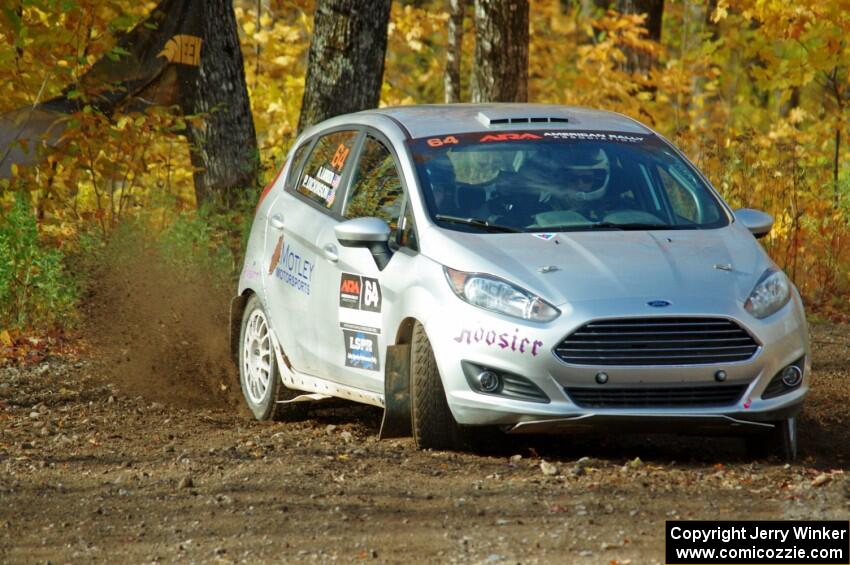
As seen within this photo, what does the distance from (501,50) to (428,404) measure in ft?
33.2

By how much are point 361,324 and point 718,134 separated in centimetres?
713

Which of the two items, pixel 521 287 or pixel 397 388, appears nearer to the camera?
pixel 521 287

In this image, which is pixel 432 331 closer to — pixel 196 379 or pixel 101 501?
pixel 101 501

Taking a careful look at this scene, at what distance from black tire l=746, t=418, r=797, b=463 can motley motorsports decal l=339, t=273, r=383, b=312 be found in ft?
6.89

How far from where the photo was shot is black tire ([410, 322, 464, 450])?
23.5 ft

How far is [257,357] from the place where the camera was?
9.43 metres

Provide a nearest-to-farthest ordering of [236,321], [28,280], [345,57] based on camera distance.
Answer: [236,321], [28,280], [345,57]

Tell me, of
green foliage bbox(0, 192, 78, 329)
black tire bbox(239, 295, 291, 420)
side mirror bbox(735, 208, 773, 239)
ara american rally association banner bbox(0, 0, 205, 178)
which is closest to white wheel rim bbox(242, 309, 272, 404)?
black tire bbox(239, 295, 291, 420)

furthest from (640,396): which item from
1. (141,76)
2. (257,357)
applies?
(141,76)

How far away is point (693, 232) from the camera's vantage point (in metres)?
7.65

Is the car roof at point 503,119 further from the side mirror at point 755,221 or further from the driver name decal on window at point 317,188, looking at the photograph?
the side mirror at point 755,221

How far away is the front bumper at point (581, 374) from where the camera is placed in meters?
6.73

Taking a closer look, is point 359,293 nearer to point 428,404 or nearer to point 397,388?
point 397,388

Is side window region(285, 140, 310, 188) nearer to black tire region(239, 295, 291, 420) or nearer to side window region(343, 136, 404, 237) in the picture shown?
black tire region(239, 295, 291, 420)
